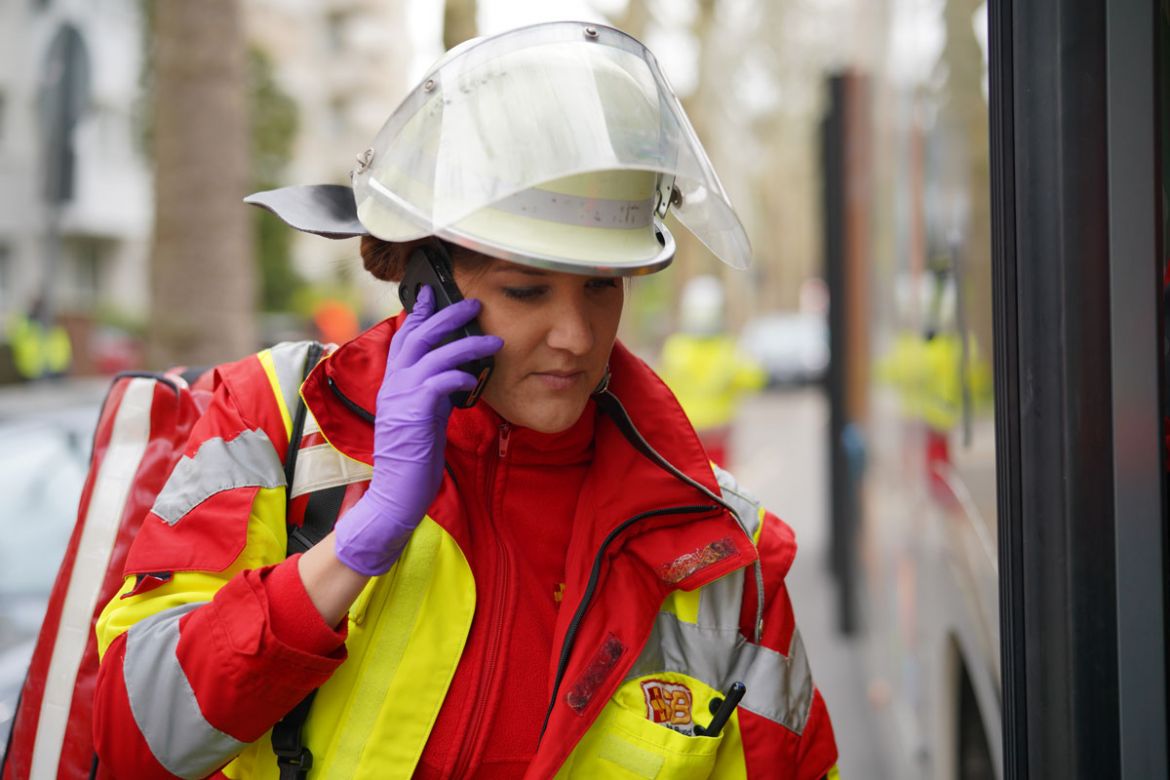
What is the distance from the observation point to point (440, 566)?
5.62ft

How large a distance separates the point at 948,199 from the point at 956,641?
0.94 meters

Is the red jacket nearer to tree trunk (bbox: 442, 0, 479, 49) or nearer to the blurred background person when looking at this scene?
tree trunk (bbox: 442, 0, 479, 49)

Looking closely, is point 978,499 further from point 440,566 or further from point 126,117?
point 126,117

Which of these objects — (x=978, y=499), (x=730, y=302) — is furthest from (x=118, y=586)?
(x=730, y=302)

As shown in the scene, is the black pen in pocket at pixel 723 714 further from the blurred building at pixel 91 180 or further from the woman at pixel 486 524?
the blurred building at pixel 91 180

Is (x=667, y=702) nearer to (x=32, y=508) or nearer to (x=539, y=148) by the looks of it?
(x=539, y=148)

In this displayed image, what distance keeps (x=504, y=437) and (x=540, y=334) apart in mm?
206

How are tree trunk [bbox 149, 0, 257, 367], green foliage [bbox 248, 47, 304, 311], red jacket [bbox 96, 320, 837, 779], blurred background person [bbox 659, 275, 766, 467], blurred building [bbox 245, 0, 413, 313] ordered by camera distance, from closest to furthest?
red jacket [bbox 96, 320, 837, 779], tree trunk [bbox 149, 0, 257, 367], blurred background person [bbox 659, 275, 766, 467], green foliage [bbox 248, 47, 304, 311], blurred building [bbox 245, 0, 413, 313]

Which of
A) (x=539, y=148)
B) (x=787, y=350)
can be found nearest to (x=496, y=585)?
(x=539, y=148)

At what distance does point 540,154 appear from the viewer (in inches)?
61.7

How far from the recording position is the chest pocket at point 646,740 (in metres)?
1.74

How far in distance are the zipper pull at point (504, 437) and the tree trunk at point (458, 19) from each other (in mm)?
4152

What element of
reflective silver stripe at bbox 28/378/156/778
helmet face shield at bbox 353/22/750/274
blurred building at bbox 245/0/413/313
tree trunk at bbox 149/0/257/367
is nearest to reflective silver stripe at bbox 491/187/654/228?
helmet face shield at bbox 353/22/750/274

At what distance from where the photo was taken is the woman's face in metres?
1.69
